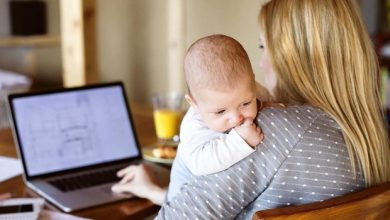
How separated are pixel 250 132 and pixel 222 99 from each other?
75 mm

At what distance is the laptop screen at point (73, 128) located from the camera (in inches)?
60.0

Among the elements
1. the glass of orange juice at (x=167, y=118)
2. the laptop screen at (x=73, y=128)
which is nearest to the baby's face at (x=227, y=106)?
the laptop screen at (x=73, y=128)

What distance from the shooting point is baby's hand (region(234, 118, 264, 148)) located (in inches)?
39.5

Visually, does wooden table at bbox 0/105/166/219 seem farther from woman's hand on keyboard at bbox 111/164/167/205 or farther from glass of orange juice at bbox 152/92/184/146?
glass of orange juice at bbox 152/92/184/146

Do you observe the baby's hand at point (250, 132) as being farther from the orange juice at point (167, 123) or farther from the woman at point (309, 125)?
the orange juice at point (167, 123)

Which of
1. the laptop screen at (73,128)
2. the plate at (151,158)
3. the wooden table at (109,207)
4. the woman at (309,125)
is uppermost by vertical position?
the woman at (309,125)

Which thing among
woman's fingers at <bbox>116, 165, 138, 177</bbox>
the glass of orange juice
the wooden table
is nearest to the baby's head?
the wooden table

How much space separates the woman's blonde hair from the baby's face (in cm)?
16

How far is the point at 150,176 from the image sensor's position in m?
1.46

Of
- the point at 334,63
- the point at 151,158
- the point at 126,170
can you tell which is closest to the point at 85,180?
the point at 126,170

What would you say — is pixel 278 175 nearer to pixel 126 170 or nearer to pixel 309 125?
pixel 309 125

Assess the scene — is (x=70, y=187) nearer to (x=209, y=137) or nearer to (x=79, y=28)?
(x=209, y=137)

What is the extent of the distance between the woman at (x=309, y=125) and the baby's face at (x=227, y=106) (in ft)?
0.16

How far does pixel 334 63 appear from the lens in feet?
3.71
